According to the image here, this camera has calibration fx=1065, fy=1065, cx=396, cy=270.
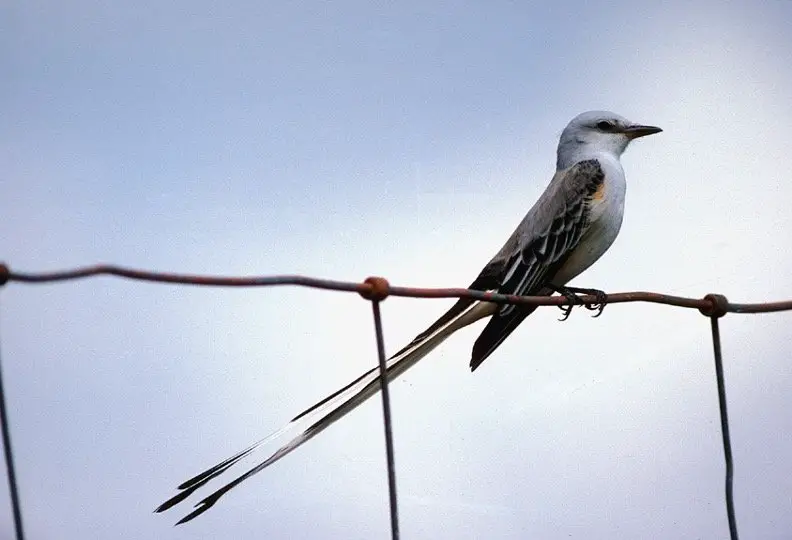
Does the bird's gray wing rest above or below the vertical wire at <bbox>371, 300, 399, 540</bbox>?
above

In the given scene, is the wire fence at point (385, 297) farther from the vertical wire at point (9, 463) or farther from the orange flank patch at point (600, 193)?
the orange flank patch at point (600, 193)

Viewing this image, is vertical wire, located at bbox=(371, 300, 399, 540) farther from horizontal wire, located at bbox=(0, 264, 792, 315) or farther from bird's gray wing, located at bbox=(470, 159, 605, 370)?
bird's gray wing, located at bbox=(470, 159, 605, 370)

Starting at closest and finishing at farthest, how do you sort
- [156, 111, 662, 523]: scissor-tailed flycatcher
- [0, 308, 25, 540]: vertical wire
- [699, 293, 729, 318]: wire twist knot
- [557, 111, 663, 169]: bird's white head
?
[0, 308, 25, 540]: vertical wire → [699, 293, 729, 318]: wire twist knot → [156, 111, 662, 523]: scissor-tailed flycatcher → [557, 111, 663, 169]: bird's white head

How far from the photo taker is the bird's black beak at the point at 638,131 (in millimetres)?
5180

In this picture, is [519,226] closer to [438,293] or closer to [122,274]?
[438,293]

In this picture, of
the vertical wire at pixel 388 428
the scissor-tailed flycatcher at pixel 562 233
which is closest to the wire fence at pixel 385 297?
the vertical wire at pixel 388 428

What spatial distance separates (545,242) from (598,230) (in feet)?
0.83

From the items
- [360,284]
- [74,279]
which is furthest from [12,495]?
[360,284]

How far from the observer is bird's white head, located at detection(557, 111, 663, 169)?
5.13m

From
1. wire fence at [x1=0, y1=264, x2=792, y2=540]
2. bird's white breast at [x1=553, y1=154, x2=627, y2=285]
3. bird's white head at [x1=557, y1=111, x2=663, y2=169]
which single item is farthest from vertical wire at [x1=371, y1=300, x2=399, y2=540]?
bird's white head at [x1=557, y1=111, x2=663, y2=169]

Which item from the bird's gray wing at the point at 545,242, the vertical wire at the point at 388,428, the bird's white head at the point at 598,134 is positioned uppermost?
the bird's white head at the point at 598,134

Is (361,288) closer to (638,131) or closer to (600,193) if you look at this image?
(600,193)

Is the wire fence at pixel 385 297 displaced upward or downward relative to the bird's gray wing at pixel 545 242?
downward

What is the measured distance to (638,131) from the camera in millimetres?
5188
